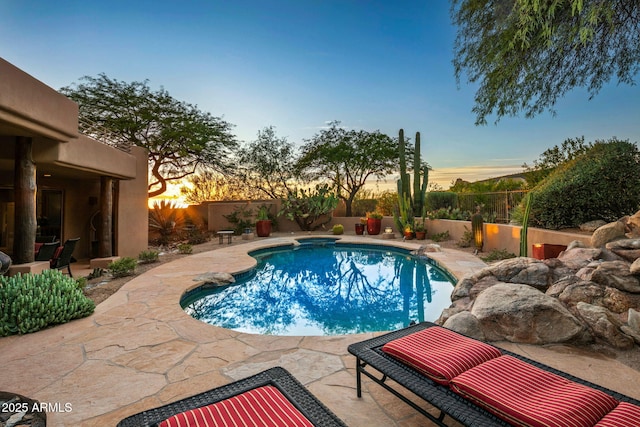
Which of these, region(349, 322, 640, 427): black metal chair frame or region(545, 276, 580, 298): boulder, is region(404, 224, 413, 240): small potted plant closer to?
region(545, 276, 580, 298): boulder

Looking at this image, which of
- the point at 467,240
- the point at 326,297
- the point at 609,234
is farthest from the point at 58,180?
the point at 609,234

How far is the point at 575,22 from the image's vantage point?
4.48 metres

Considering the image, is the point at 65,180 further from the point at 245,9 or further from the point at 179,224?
the point at 245,9

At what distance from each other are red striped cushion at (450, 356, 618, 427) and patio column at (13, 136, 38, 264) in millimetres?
6997

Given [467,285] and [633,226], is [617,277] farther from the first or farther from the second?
[633,226]

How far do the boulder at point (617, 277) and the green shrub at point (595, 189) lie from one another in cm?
357

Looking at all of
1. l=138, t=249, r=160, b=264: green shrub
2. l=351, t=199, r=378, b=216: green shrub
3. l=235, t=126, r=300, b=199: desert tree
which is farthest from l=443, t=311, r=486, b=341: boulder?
l=235, t=126, r=300, b=199: desert tree

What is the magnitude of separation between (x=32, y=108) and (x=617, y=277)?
27.2 feet

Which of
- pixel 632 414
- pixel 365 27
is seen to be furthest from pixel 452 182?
pixel 632 414

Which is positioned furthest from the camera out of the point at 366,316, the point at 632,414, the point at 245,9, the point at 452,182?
the point at 452,182

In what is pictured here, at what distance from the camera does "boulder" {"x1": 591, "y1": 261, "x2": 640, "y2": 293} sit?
11.9ft

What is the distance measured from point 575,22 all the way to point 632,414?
5340 mm

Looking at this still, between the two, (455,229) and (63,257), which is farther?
(455,229)

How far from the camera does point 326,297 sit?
20.6ft
